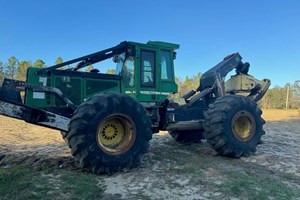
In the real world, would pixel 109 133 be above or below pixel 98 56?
below

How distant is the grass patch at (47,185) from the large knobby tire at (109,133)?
0.40 metres

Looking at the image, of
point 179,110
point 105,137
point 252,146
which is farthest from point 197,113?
point 105,137

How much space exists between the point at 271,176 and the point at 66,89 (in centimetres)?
470

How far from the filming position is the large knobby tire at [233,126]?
25.9 ft

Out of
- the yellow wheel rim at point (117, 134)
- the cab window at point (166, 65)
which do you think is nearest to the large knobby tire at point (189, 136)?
the cab window at point (166, 65)

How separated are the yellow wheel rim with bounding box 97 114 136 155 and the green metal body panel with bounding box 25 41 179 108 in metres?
1.27

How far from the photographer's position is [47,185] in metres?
5.29

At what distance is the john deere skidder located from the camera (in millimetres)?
6242

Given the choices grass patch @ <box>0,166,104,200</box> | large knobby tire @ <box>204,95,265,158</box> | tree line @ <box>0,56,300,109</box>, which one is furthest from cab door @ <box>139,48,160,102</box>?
tree line @ <box>0,56,300,109</box>

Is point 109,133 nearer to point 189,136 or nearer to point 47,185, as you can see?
point 47,185

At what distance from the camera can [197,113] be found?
31.6 ft

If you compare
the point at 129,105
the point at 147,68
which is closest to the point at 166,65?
the point at 147,68

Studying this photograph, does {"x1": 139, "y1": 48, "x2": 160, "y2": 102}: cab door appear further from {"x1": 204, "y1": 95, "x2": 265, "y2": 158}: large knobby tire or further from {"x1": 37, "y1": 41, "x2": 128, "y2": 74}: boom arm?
{"x1": 204, "y1": 95, "x2": 265, "y2": 158}: large knobby tire

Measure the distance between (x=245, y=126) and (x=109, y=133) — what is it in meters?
4.00
